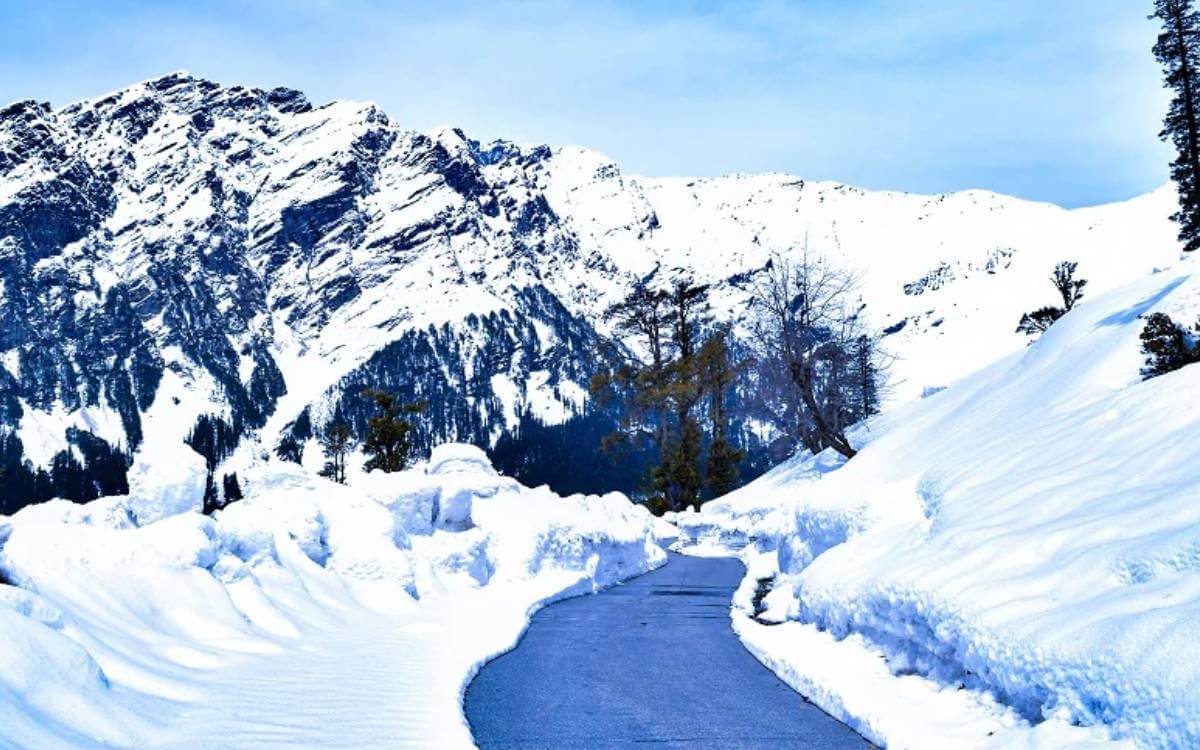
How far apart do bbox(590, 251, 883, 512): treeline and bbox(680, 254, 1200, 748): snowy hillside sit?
14315 mm

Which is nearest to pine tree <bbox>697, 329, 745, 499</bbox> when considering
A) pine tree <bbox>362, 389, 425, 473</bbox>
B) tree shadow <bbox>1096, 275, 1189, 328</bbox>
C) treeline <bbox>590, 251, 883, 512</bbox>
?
treeline <bbox>590, 251, 883, 512</bbox>

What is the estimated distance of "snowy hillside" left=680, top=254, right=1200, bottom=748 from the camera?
256 inches

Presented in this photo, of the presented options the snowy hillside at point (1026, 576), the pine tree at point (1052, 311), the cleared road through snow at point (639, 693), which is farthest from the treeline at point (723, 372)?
the cleared road through snow at point (639, 693)

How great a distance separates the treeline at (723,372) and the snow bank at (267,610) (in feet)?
44.2

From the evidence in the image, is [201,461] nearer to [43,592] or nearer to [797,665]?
[43,592]

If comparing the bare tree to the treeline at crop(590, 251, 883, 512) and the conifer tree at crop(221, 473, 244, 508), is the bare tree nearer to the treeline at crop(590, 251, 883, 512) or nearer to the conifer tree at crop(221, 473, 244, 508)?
the treeline at crop(590, 251, 883, 512)

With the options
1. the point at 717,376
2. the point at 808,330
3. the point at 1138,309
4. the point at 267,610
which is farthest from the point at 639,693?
the point at 717,376

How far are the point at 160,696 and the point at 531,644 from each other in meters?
7.95

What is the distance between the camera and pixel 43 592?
888cm

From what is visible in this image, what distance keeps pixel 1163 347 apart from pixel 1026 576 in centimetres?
801

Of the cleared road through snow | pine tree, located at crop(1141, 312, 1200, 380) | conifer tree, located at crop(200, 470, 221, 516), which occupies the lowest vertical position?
the cleared road through snow

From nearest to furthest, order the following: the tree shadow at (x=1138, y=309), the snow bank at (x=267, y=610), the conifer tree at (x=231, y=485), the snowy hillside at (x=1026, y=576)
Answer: the snowy hillside at (x=1026, y=576), the snow bank at (x=267, y=610), the tree shadow at (x=1138, y=309), the conifer tree at (x=231, y=485)

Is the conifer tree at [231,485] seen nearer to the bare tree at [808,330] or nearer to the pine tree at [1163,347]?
the bare tree at [808,330]

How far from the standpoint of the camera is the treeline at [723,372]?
33.2 m
